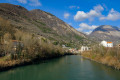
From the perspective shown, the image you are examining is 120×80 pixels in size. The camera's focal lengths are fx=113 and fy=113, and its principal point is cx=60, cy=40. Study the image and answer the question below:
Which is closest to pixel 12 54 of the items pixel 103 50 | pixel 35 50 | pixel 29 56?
pixel 29 56

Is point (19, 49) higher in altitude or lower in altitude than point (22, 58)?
higher

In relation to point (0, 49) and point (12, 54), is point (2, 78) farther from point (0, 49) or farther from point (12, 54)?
point (0, 49)

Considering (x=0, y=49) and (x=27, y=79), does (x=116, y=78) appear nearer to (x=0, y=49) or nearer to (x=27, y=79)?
(x=27, y=79)

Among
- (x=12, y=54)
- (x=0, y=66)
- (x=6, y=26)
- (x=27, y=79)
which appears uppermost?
(x=6, y=26)

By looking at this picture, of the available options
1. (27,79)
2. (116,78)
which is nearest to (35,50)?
(27,79)

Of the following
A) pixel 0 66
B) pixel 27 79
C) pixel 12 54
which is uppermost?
pixel 12 54

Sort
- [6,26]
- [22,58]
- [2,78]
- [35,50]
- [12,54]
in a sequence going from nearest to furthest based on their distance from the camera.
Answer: [2,78] → [12,54] → [22,58] → [35,50] → [6,26]

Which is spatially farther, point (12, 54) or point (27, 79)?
point (12, 54)

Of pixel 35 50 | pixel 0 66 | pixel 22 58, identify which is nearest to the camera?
pixel 0 66

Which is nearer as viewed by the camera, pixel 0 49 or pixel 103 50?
pixel 0 49
